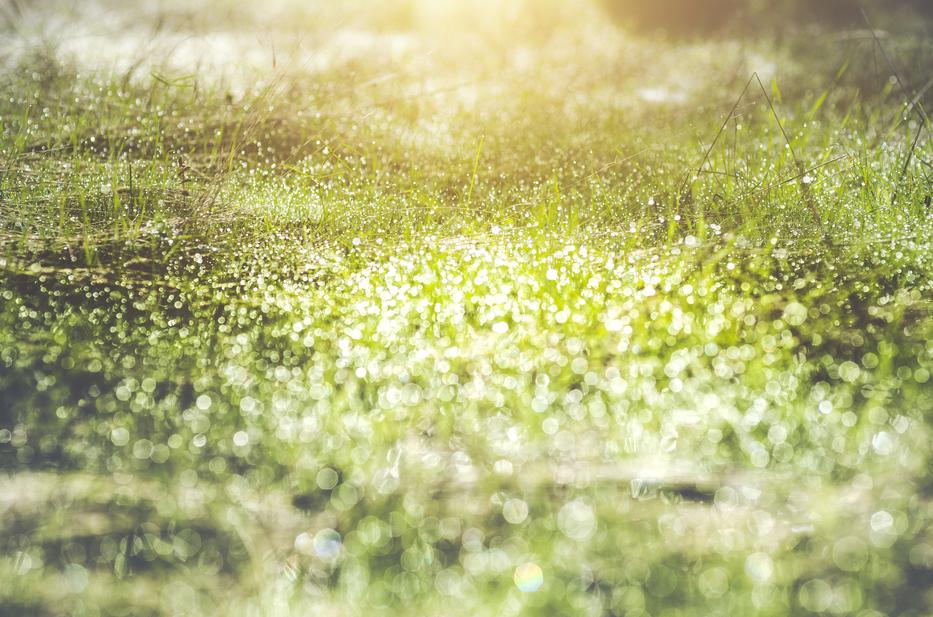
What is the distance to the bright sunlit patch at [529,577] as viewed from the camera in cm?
122

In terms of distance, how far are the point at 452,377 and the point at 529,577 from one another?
0.64 meters

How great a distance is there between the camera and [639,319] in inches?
79.6

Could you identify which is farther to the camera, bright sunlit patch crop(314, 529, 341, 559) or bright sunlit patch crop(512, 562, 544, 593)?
bright sunlit patch crop(314, 529, 341, 559)

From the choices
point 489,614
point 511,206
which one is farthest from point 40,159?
point 489,614

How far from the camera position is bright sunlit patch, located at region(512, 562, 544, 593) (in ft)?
4.00

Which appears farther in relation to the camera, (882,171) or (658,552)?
(882,171)

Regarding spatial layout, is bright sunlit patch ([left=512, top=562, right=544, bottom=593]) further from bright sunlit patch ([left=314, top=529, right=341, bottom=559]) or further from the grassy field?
bright sunlit patch ([left=314, top=529, right=341, bottom=559])

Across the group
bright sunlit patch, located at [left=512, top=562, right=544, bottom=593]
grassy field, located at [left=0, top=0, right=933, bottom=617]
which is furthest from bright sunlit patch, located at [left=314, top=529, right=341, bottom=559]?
bright sunlit patch, located at [left=512, top=562, right=544, bottom=593]

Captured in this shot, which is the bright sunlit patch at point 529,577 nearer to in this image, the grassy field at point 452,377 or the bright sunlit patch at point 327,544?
the grassy field at point 452,377

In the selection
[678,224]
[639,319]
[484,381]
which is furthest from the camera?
[678,224]

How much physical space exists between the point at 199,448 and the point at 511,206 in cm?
159

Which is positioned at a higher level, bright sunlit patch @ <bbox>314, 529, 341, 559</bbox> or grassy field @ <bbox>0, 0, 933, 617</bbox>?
grassy field @ <bbox>0, 0, 933, 617</bbox>

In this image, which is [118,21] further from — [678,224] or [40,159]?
[678,224]

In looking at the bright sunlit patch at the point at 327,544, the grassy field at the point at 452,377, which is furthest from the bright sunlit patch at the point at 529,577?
the bright sunlit patch at the point at 327,544
